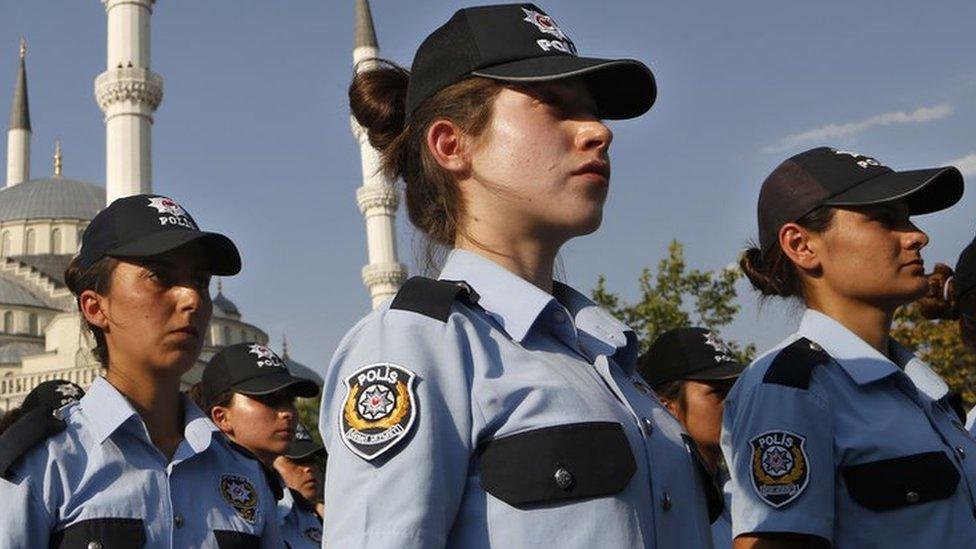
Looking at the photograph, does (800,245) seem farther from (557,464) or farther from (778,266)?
(557,464)

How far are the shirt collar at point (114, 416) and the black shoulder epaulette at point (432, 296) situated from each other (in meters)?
1.44

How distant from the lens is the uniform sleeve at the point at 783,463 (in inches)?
106

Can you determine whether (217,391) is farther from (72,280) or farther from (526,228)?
(526,228)

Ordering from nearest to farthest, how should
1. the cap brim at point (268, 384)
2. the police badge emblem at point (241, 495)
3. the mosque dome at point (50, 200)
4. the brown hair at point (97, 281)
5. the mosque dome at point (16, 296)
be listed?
the police badge emblem at point (241, 495)
the brown hair at point (97, 281)
the cap brim at point (268, 384)
the mosque dome at point (16, 296)
the mosque dome at point (50, 200)

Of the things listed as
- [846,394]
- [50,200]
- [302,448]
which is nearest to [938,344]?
[302,448]

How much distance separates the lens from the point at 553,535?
193cm

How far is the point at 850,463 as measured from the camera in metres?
2.80

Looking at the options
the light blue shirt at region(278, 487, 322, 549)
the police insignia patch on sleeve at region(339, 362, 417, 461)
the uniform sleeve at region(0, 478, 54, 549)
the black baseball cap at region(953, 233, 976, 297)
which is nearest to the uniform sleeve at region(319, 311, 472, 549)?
the police insignia patch on sleeve at region(339, 362, 417, 461)

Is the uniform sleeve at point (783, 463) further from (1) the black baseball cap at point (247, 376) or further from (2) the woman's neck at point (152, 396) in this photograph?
(1) the black baseball cap at point (247, 376)

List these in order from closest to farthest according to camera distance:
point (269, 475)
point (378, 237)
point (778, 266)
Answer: point (778, 266) → point (269, 475) → point (378, 237)

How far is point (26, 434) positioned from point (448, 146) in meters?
1.45

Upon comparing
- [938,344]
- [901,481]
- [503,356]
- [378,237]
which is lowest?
[901,481]

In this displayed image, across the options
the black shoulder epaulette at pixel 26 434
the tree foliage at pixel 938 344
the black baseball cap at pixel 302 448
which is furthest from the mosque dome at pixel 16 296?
the black shoulder epaulette at pixel 26 434

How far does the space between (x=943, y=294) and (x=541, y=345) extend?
2153 millimetres
